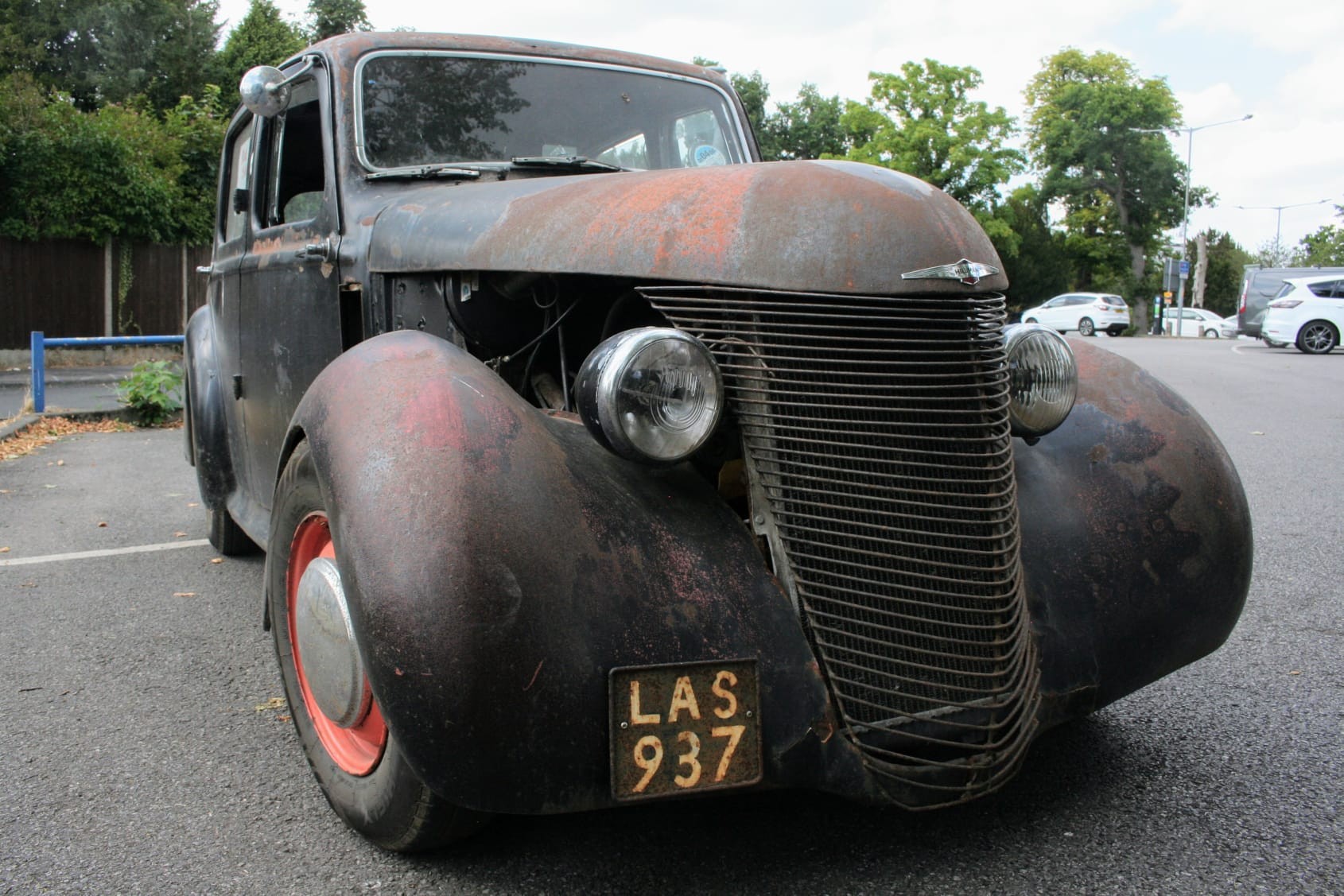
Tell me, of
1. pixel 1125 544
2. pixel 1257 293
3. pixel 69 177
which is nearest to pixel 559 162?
pixel 1125 544

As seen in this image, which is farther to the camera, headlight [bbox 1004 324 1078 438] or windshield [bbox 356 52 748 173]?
windshield [bbox 356 52 748 173]

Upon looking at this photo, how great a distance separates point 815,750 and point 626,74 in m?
2.64

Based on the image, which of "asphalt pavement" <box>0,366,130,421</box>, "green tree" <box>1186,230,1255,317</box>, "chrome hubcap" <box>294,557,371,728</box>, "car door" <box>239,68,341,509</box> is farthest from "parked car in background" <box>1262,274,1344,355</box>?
"green tree" <box>1186,230,1255,317</box>

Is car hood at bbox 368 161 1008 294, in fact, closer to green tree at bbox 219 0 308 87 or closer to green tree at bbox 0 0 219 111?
green tree at bbox 219 0 308 87

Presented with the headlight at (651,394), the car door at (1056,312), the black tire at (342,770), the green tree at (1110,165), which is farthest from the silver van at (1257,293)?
the green tree at (1110,165)

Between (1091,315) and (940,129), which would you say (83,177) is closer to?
(1091,315)

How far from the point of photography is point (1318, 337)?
2200 cm

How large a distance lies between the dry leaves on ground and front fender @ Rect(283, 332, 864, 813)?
7.69 meters

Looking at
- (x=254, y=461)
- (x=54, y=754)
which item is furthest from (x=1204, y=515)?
(x=254, y=461)

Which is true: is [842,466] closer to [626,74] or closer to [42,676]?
[626,74]

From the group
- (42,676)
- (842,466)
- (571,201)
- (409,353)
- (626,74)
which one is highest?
(626,74)

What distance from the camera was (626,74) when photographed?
3.94 meters

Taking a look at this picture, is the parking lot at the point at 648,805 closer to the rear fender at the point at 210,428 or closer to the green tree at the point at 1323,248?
the rear fender at the point at 210,428

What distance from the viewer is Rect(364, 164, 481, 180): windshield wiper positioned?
3381 millimetres
